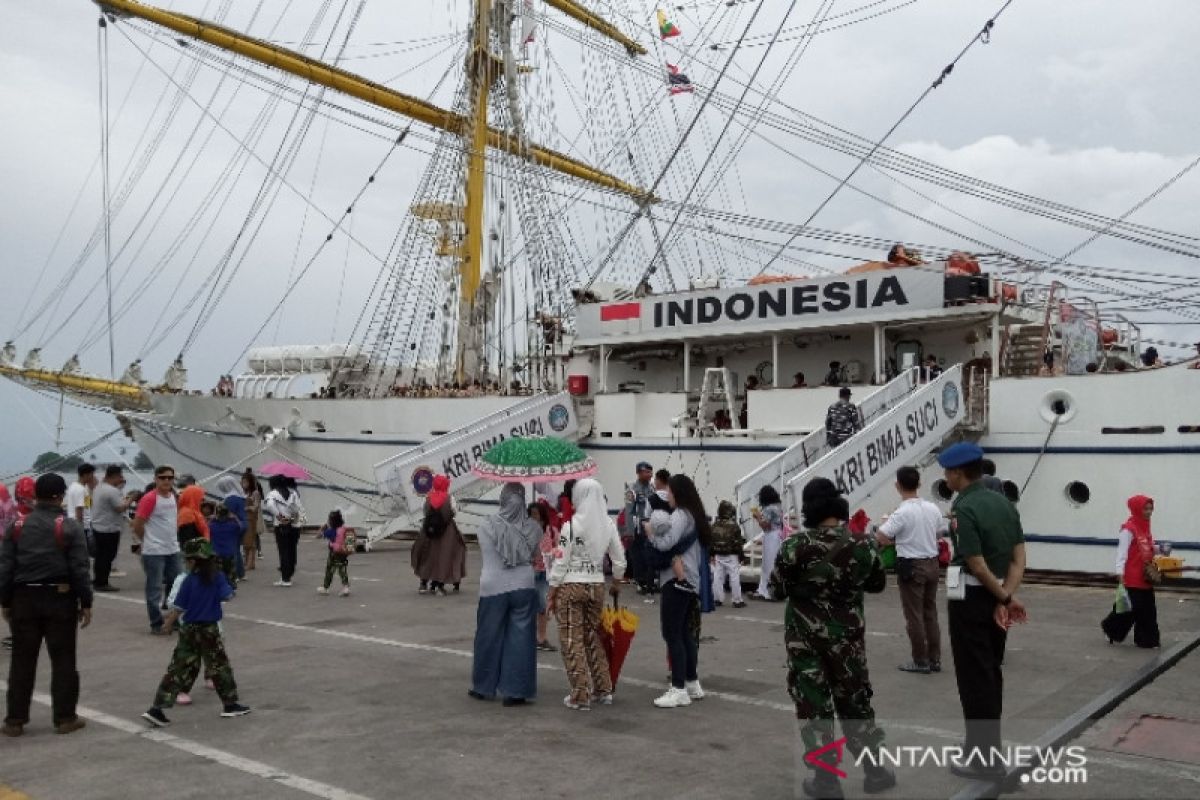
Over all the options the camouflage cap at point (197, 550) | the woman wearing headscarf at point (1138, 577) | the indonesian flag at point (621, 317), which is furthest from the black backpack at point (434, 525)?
the indonesian flag at point (621, 317)

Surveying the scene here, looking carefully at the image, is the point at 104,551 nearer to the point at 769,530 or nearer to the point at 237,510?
the point at 237,510

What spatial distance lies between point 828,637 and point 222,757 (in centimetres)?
335

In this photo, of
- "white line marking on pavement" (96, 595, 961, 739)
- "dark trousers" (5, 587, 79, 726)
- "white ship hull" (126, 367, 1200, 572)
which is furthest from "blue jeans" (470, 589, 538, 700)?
"white ship hull" (126, 367, 1200, 572)

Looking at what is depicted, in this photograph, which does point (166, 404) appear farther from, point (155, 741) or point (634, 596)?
point (155, 741)

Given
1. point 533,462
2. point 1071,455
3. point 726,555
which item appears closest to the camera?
point 533,462

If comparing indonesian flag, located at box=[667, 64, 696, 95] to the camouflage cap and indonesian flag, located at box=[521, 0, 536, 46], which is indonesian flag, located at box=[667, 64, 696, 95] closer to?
indonesian flag, located at box=[521, 0, 536, 46]

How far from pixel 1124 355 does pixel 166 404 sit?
966 inches

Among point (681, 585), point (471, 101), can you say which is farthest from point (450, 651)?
point (471, 101)

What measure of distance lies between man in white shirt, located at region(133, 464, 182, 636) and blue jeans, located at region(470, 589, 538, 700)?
4300mm

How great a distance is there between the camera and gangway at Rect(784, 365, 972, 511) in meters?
13.1

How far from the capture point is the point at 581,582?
6.64 meters

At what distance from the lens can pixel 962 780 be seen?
15.9 ft

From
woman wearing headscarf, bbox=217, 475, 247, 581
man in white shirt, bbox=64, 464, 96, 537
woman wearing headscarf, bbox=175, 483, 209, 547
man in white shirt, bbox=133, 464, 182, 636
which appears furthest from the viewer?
woman wearing headscarf, bbox=217, 475, 247, 581

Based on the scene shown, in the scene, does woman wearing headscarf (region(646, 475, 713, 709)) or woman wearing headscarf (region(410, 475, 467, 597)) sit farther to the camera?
woman wearing headscarf (region(410, 475, 467, 597))
